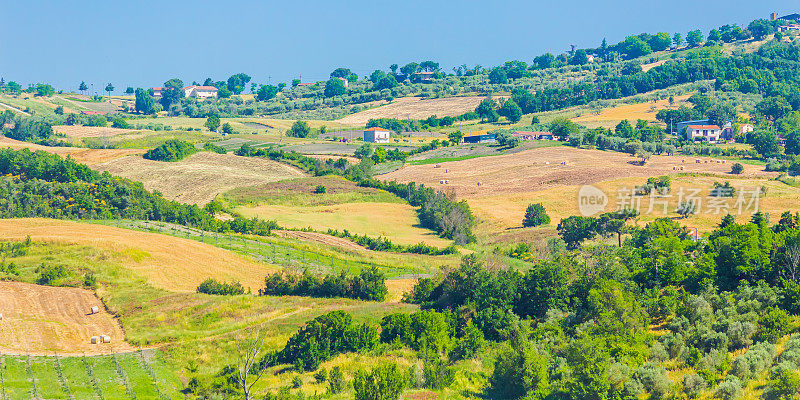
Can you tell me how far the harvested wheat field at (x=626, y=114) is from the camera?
168 m

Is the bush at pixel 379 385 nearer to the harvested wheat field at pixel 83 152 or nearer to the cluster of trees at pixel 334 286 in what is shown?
the cluster of trees at pixel 334 286

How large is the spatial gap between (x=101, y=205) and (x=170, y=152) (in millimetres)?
46476

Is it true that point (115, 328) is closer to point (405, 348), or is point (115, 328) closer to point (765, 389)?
point (405, 348)

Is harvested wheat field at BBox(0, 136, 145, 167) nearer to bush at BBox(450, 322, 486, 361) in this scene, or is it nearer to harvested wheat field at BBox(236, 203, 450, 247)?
harvested wheat field at BBox(236, 203, 450, 247)

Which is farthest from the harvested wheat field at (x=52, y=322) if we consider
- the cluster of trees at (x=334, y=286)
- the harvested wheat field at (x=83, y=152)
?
the harvested wheat field at (x=83, y=152)

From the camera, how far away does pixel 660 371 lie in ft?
110

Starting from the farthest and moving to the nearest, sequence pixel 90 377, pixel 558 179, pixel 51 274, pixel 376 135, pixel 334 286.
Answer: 1. pixel 376 135
2. pixel 558 179
3. pixel 334 286
4. pixel 51 274
5. pixel 90 377

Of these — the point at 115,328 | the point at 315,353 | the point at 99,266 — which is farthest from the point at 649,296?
the point at 99,266

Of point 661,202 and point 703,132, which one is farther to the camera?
point 703,132

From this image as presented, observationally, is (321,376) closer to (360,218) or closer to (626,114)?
(360,218)

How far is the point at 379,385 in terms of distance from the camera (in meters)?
32.4

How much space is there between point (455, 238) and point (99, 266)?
1501 inches

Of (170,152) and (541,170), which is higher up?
(170,152)

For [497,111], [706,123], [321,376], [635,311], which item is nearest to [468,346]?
[321,376]
